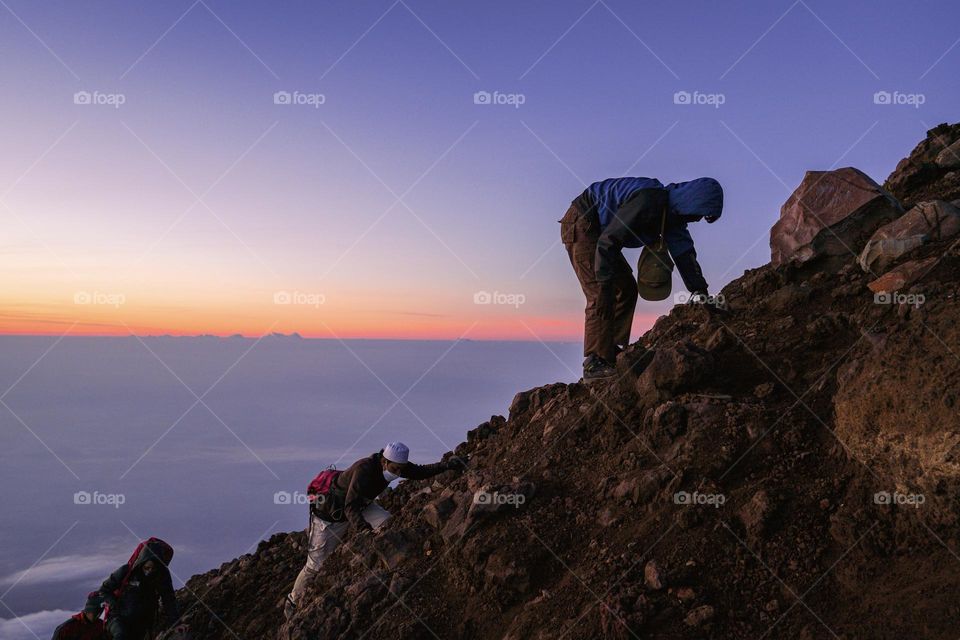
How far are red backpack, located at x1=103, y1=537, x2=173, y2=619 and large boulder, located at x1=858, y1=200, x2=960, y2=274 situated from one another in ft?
Result: 31.8

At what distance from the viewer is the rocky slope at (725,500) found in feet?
17.5

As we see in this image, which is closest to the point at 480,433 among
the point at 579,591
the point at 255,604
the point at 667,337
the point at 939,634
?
the point at 667,337

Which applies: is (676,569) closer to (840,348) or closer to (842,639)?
(842,639)

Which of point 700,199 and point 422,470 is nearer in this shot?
point 700,199

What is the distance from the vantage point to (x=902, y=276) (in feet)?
25.6

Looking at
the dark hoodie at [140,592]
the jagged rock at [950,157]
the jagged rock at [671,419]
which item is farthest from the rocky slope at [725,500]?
the jagged rock at [950,157]

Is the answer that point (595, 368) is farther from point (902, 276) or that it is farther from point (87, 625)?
point (87, 625)

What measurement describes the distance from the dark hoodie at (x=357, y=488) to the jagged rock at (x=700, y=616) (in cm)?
428

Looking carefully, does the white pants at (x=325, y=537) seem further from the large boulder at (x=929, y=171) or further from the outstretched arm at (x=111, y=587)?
the large boulder at (x=929, y=171)

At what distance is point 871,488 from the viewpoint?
5781 millimetres

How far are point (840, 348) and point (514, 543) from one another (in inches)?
157

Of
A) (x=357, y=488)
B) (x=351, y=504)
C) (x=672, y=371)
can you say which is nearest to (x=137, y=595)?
(x=351, y=504)

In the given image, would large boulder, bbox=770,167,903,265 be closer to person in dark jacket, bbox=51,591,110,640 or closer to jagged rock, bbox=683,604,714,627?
jagged rock, bbox=683,604,714,627

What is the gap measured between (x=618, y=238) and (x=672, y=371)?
6.09ft
